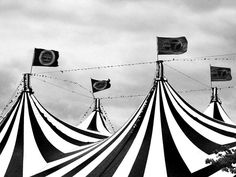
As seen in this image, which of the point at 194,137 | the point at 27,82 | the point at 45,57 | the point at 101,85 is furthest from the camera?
the point at 101,85

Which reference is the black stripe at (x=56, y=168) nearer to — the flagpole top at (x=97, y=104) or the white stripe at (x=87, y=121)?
the white stripe at (x=87, y=121)

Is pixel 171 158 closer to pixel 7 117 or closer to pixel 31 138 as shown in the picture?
pixel 31 138

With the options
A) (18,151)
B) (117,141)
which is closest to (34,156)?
(18,151)

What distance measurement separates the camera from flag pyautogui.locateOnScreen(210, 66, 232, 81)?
20.2 m

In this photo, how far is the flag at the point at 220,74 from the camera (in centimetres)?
2017

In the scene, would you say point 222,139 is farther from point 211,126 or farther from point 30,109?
point 30,109

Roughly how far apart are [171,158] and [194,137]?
3.56ft

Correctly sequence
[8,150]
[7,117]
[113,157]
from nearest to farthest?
1. [113,157]
2. [8,150]
3. [7,117]

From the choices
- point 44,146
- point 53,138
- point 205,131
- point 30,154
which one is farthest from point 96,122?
point 205,131

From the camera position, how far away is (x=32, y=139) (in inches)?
535

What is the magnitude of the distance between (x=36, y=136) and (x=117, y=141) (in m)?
2.84

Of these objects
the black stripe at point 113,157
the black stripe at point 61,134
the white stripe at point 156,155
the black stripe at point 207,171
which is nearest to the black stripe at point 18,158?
the black stripe at point 61,134

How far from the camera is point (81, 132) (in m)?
15.4

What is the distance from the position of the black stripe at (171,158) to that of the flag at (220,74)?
354 inches
